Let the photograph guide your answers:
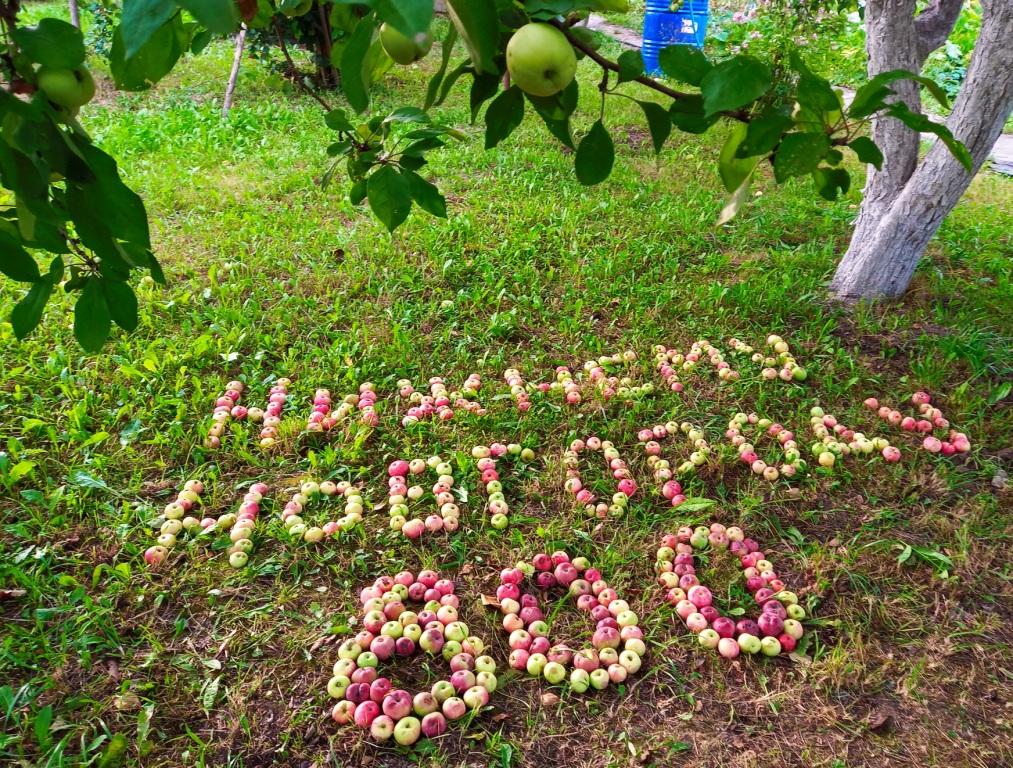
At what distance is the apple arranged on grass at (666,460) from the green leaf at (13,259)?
2015mm

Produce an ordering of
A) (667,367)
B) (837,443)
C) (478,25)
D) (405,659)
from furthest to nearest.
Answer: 1. (667,367)
2. (837,443)
3. (405,659)
4. (478,25)

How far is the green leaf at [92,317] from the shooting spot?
1.36 metres

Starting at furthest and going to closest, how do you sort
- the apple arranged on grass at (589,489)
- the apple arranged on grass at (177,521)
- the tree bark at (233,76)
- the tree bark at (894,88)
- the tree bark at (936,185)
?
the tree bark at (233,76) < the tree bark at (894,88) < the tree bark at (936,185) < the apple arranged on grass at (589,489) < the apple arranged on grass at (177,521)

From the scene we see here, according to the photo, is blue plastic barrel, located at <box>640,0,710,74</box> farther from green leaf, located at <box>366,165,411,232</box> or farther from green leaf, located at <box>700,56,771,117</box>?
green leaf, located at <box>700,56,771,117</box>

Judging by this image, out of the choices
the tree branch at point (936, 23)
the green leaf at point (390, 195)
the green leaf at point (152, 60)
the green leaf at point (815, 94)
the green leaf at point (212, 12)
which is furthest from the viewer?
the tree branch at point (936, 23)

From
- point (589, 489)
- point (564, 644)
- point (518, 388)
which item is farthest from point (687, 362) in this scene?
point (564, 644)

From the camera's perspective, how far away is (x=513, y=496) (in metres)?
2.54

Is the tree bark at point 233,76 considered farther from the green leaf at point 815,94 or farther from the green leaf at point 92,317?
the green leaf at point 815,94

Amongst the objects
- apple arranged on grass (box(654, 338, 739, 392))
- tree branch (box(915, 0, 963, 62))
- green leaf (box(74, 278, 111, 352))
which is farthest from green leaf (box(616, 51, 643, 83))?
tree branch (box(915, 0, 963, 62))

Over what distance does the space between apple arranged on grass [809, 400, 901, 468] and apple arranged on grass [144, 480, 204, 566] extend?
88.3 inches

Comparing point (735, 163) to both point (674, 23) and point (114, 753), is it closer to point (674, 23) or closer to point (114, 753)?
point (114, 753)

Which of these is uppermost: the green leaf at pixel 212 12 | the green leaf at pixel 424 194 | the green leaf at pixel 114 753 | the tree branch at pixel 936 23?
the tree branch at pixel 936 23

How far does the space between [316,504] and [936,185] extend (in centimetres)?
305

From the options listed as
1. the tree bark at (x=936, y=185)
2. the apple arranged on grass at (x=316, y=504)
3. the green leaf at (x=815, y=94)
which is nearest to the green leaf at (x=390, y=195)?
the green leaf at (x=815, y=94)
